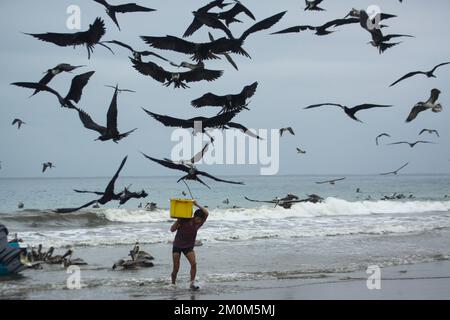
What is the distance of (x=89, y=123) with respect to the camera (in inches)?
384

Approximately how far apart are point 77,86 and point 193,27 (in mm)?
2475

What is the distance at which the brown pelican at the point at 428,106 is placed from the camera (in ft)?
36.3

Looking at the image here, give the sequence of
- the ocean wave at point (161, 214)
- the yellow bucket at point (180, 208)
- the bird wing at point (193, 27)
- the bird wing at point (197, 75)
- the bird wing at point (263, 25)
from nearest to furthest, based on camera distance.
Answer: the bird wing at point (197, 75) < the bird wing at point (263, 25) < the bird wing at point (193, 27) < the yellow bucket at point (180, 208) < the ocean wave at point (161, 214)

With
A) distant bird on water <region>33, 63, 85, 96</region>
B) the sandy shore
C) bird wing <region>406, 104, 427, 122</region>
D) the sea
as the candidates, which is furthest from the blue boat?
bird wing <region>406, 104, 427, 122</region>

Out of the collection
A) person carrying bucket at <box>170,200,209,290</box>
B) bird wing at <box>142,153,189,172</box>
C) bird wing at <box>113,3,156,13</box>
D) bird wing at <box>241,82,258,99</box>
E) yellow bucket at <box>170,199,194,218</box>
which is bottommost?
person carrying bucket at <box>170,200,209,290</box>

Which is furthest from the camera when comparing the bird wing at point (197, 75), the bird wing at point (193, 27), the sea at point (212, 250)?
the sea at point (212, 250)

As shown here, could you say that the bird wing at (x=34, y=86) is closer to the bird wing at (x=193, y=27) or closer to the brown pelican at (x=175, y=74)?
the brown pelican at (x=175, y=74)

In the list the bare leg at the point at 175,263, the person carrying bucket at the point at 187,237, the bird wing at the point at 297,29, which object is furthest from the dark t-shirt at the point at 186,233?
the bird wing at the point at 297,29

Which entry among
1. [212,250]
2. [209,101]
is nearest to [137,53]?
[209,101]

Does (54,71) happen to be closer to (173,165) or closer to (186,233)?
(173,165)

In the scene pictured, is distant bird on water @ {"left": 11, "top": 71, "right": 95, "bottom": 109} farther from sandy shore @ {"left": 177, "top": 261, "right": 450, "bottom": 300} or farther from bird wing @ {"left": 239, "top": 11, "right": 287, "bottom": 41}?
sandy shore @ {"left": 177, "top": 261, "right": 450, "bottom": 300}

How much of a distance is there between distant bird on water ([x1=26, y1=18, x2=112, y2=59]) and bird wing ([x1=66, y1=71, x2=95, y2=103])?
1.66 ft

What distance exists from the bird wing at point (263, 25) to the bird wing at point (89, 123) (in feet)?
8.37

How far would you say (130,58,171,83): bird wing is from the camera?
33.2 ft
